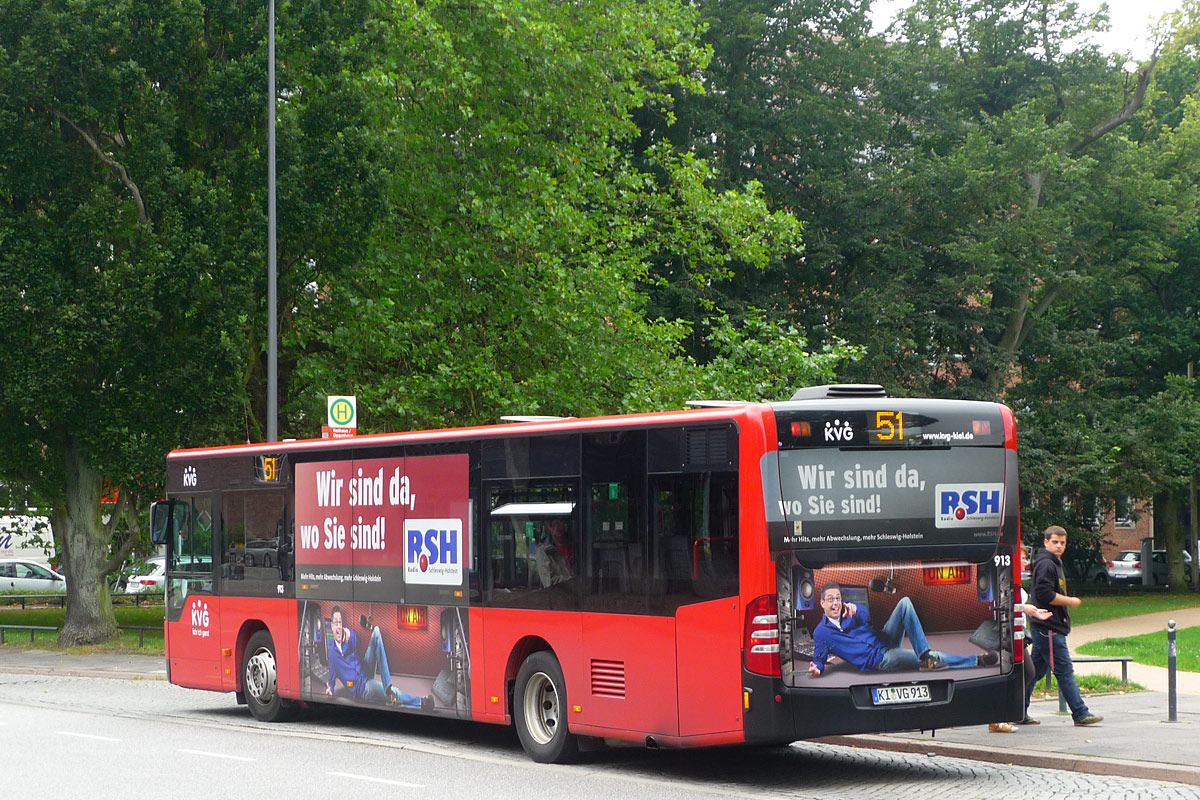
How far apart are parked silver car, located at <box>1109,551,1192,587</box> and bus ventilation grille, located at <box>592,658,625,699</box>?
1869 inches

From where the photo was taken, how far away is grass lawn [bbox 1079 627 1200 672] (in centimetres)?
2206

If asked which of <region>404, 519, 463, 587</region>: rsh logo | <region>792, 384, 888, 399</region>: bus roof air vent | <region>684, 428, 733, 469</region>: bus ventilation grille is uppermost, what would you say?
<region>792, 384, 888, 399</region>: bus roof air vent

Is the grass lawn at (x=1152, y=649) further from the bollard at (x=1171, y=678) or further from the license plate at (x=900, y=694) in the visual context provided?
the license plate at (x=900, y=694)

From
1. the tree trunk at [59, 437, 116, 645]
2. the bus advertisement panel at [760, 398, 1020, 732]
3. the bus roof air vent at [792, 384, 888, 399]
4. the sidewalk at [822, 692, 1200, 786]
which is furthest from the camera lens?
the tree trunk at [59, 437, 116, 645]

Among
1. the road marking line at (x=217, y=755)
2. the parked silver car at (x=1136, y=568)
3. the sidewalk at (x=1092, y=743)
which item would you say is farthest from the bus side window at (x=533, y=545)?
the parked silver car at (x=1136, y=568)

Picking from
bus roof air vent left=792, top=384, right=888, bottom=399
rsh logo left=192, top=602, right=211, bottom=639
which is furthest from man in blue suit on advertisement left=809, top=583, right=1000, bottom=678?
rsh logo left=192, top=602, right=211, bottom=639

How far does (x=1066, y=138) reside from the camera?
1657 inches

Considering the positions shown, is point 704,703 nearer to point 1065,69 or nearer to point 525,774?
point 525,774

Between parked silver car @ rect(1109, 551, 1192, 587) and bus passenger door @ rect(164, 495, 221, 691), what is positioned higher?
bus passenger door @ rect(164, 495, 221, 691)

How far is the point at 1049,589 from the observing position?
13844 millimetres

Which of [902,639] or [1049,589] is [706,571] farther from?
[1049,589]

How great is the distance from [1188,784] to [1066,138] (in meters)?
33.8

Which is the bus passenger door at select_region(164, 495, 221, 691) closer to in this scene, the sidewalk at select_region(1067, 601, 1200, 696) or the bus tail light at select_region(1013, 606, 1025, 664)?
the bus tail light at select_region(1013, 606, 1025, 664)

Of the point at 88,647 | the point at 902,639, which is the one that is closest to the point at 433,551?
the point at 902,639
